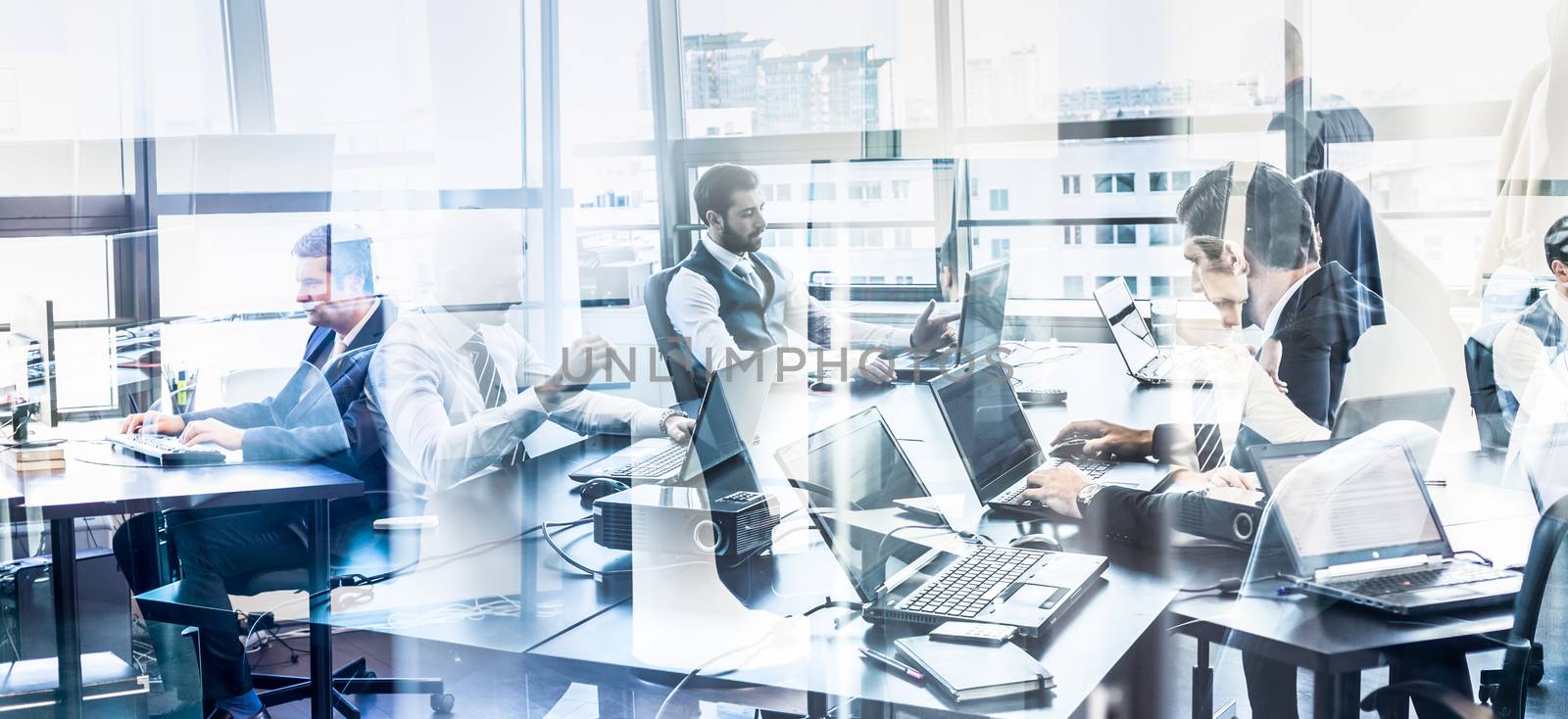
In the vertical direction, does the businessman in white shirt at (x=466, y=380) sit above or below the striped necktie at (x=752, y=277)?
below

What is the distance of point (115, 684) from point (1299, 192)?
7.82 feet

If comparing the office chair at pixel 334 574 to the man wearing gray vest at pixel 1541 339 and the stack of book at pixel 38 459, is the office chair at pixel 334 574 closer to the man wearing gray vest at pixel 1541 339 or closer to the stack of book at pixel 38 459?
the stack of book at pixel 38 459

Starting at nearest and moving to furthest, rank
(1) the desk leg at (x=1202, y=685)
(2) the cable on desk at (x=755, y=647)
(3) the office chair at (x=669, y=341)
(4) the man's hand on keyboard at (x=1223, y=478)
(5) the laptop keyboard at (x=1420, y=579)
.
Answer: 1. (2) the cable on desk at (x=755, y=647)
2. (5) the laptop keyboard at (x=1420, y=579)
3. (1) the desk leg at (x=1202, y=685)
4. (4) the man's hand on keyboard at (x=1223, y=478)
5. (3) the office chair at (x=669, y=341)

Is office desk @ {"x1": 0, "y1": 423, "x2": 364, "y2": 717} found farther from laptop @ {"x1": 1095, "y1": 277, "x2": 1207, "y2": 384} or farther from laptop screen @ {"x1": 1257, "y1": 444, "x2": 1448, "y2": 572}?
laptop @ {"x1": 1095, "y1": 277, "x2": 1207, "y2": 384}

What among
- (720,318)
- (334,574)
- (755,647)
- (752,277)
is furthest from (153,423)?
(755,647)

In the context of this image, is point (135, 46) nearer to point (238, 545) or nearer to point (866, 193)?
point (238, 545)

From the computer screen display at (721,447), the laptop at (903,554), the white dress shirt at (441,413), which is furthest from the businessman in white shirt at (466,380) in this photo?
the laptop at (903,554)

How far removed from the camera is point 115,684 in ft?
5.87

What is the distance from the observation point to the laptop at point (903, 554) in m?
1.05

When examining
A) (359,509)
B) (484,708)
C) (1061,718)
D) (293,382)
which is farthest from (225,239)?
(1061,718)

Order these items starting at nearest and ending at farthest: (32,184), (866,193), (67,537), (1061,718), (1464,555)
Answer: (1061,718) < (1464,555) < (32,184) < (67,537) < (866,193)

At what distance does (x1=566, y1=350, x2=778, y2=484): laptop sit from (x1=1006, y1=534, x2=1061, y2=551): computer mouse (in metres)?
0.39

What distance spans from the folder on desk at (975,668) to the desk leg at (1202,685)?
37 cm

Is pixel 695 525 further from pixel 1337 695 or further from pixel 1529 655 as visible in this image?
pixel 1529 655
